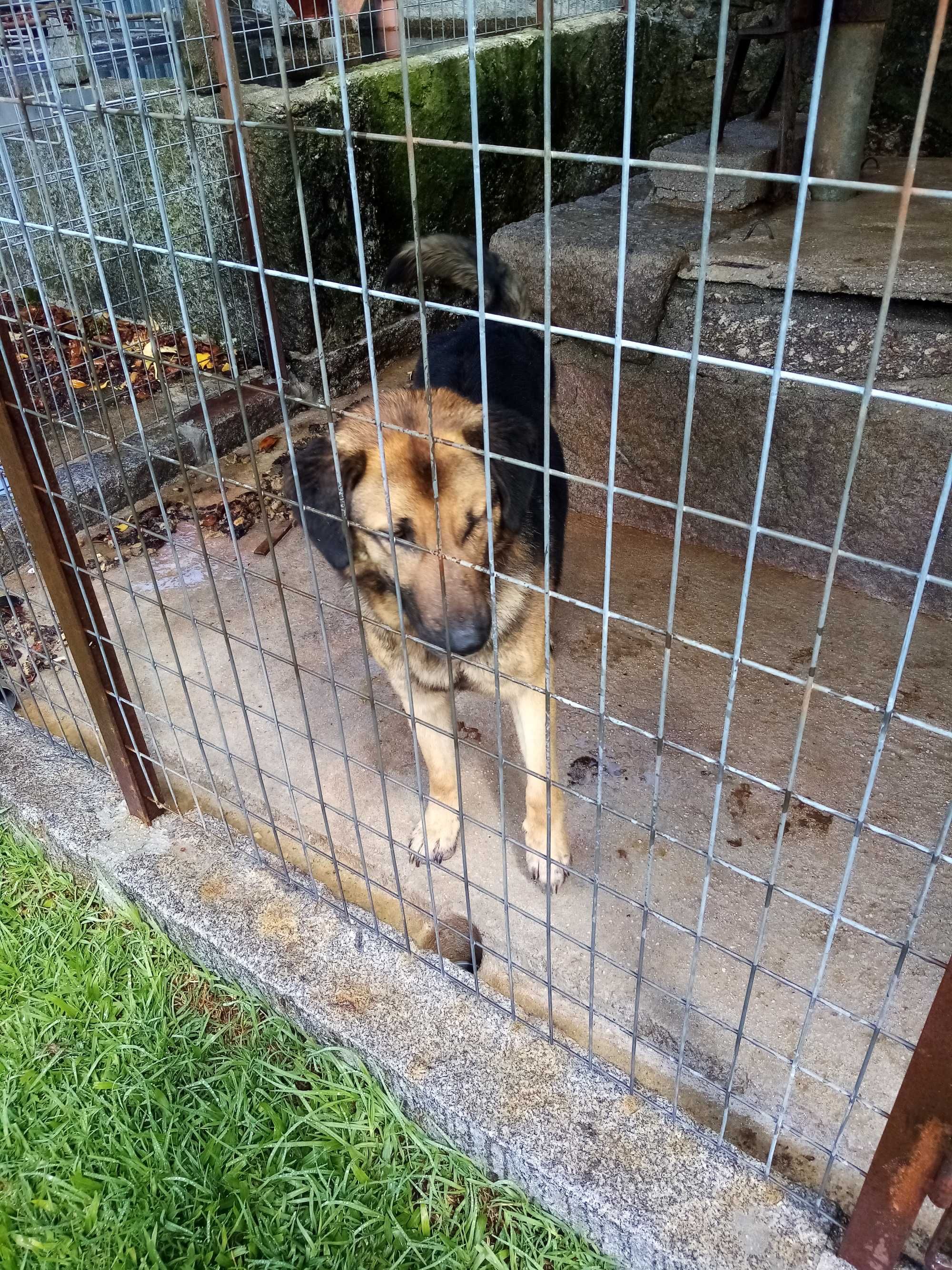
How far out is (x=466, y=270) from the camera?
306cm

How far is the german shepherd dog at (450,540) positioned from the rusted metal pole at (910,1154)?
0.68 metres

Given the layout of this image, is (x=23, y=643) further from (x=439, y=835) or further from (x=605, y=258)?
(x=605, y=258)

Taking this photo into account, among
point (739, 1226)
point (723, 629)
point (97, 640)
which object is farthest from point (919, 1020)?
point (97, 640)

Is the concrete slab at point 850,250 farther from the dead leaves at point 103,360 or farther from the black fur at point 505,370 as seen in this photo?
the dead leaves at point 103,360

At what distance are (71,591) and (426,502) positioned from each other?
1024mm

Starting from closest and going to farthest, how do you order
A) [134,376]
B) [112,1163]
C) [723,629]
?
[112,1163]
[723,629]
[134,376]

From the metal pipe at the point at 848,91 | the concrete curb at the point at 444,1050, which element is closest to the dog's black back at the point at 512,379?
the concrete curb at the point at 444,1050

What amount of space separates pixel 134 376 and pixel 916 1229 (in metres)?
5.29

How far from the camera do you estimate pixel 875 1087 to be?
6.71 feet

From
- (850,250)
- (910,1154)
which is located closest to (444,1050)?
(910,1154)

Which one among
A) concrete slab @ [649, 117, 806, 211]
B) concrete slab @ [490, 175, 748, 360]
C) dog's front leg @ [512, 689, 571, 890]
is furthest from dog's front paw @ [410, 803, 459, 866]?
concrete slab @ [649, 117, 806, 211]

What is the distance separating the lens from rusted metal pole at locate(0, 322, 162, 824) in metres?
2.22

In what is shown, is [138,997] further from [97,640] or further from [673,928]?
[673,928]

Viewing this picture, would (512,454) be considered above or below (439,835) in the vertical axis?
above
